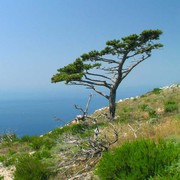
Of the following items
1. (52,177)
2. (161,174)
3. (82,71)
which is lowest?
(52,177)

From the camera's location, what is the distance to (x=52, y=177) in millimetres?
10180

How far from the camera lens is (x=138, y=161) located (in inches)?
276

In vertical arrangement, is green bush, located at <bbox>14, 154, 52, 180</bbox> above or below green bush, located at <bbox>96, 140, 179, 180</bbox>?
below

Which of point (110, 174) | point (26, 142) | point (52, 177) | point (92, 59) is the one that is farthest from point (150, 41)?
point (110, 174)

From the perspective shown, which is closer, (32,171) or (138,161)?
(138,161)

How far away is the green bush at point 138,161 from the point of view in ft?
22.4

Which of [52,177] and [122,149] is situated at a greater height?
[122,149]

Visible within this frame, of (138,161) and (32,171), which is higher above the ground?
(138,161)

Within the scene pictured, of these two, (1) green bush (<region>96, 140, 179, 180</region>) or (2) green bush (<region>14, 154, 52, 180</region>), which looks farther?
(2) green bush (<region>14, 154, 52, 180</region>)

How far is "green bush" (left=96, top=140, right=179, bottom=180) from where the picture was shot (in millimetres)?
6836

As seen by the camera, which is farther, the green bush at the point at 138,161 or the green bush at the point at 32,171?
the green bush at the point at 32,171

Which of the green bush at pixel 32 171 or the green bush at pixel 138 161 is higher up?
the green bush at pixel 138 161

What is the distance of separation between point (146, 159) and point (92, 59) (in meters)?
19.4

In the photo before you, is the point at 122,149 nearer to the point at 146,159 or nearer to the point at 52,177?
the point at 146,159
